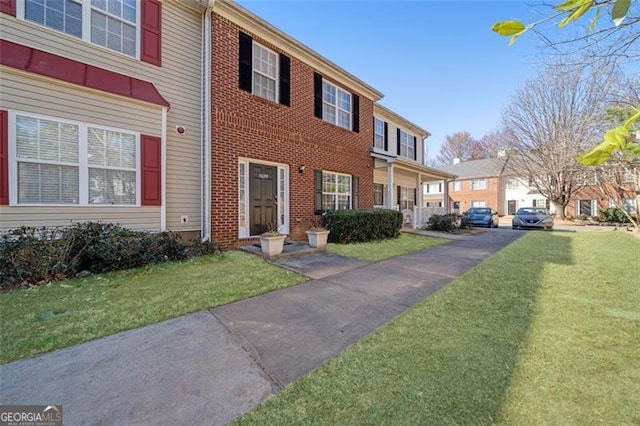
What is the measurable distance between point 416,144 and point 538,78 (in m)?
10.2

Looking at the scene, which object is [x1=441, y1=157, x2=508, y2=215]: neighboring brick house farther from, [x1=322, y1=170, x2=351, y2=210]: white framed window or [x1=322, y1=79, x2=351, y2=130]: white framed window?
[x1=322, y1=170, x2=351, y2=210]: white framed window

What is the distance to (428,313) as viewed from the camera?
3.65 metres

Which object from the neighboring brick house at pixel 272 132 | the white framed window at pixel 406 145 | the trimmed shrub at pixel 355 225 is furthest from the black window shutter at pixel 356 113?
the white framed window at pixel 406 145

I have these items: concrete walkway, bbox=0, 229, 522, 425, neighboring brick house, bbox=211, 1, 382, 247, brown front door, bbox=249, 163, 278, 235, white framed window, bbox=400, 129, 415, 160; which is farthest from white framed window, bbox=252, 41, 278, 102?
white framed window, bbox=400, 129, 415, 160

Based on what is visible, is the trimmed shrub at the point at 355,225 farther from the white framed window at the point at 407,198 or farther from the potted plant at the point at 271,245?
the white framed window at the point at 407,198

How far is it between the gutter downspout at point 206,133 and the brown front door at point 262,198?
4.10 ft

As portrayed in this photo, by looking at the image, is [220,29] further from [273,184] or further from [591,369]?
[591,369]

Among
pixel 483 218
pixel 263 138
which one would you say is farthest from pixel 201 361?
pixel 483 218

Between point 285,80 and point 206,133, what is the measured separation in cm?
324

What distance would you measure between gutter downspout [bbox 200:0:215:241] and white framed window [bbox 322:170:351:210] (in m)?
4.27

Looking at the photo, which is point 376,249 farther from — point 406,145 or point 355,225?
point 406,145

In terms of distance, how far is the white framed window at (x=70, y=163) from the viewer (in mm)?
5199

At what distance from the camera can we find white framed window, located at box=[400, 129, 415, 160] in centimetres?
1670

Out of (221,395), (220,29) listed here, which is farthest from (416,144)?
(221,395)
